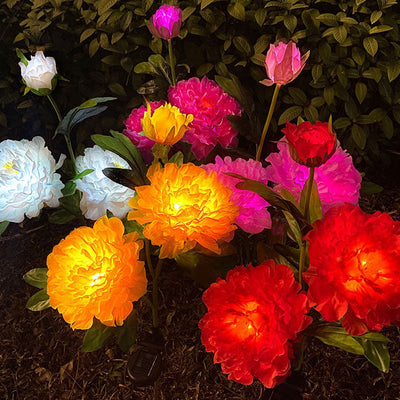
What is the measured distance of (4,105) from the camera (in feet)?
5.24

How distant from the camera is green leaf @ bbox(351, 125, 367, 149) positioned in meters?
1.47

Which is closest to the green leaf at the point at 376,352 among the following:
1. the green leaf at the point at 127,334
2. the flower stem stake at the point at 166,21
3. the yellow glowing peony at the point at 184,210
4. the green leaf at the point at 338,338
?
the green leaf at the point at 338,338

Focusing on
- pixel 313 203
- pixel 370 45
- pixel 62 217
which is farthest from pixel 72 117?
pixel 370 45

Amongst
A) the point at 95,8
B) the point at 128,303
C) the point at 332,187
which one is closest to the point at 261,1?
the point at 95,8

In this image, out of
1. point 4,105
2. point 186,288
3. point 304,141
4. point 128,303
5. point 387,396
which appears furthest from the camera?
point 4,105

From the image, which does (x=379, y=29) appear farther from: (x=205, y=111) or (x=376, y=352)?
(x=376, y=352)

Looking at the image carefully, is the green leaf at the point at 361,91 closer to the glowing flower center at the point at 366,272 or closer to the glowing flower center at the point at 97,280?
the glowing flower center at the point at 366,272

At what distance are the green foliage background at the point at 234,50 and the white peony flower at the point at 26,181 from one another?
0.59m

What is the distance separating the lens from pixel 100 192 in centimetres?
83

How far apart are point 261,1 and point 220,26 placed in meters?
0.14

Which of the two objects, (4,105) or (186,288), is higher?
(4,105)

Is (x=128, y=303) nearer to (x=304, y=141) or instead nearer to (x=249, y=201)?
(x=249, y=201)

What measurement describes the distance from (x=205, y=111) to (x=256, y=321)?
39 centimetres

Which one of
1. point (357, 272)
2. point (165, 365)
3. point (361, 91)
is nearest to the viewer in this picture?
point (357, 272)
